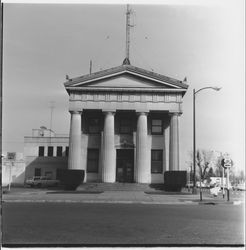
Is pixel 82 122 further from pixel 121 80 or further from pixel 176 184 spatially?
pixel 176 184

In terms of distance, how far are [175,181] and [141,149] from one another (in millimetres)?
4949

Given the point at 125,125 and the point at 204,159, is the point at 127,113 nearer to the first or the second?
the point at 125,125

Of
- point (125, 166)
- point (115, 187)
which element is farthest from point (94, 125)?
point (115, 187)

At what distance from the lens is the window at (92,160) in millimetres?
41688

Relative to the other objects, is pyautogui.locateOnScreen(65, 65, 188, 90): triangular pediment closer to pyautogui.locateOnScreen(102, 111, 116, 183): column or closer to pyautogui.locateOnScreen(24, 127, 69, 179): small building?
pyautogui.locateOnScreen(102, 111, 116, 183): column

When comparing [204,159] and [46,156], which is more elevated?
[46,156]

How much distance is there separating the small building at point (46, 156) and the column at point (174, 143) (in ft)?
63.2

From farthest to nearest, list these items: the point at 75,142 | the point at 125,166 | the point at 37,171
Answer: the point at 37,171, the point at 125,166, the point at 75,142

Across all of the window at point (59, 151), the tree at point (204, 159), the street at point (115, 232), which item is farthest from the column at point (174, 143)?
the street at point (115, 232)

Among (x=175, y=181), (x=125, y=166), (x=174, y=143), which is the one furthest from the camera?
(x=125, y=166)

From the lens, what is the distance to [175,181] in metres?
36.5

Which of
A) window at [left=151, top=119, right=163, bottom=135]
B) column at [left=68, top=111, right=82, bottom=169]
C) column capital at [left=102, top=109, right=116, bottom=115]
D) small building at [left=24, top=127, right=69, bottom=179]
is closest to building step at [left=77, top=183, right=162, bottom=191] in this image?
column at [left=68, top=111, right=82, bottom=169]

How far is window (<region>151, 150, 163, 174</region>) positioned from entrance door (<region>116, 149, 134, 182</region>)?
2.11m

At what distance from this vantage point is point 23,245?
7.23 m
